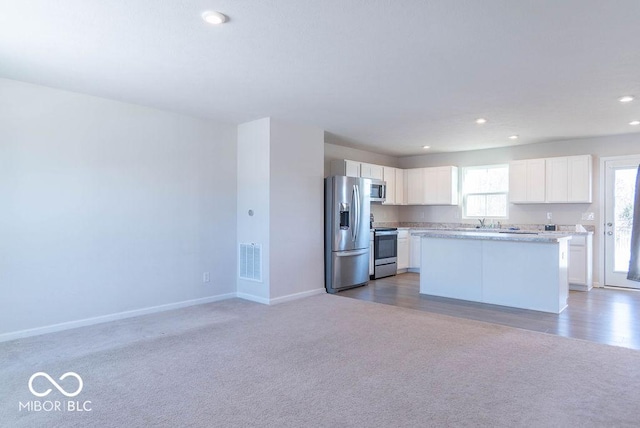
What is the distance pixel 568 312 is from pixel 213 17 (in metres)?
5.00

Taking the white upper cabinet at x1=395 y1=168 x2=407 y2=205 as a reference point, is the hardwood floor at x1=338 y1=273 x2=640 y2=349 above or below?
below

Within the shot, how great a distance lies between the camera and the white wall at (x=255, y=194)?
5199 mm

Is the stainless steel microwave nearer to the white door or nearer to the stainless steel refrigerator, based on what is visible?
the stainless steel refrigerator

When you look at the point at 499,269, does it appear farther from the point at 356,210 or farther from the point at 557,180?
the point at 557,180

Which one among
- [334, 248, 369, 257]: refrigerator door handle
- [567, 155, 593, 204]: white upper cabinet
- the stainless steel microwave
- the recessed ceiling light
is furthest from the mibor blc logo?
[567, 155, 593, 204]: white upper cabinet

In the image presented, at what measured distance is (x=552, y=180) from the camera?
6523mm

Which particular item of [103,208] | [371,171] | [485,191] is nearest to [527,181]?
[485,191]

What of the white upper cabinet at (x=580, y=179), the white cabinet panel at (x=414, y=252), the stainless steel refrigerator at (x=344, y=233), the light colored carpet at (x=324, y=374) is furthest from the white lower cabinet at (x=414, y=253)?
the light colored carpet at (x=324, y=374)

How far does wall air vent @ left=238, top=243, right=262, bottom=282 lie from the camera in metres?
5.30

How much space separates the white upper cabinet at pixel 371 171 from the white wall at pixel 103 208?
8.74ft

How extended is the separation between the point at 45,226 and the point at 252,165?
253cm

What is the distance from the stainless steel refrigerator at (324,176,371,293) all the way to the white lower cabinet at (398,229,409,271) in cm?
154

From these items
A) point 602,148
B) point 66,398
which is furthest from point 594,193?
point 66,398

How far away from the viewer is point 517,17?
8.23 feet
